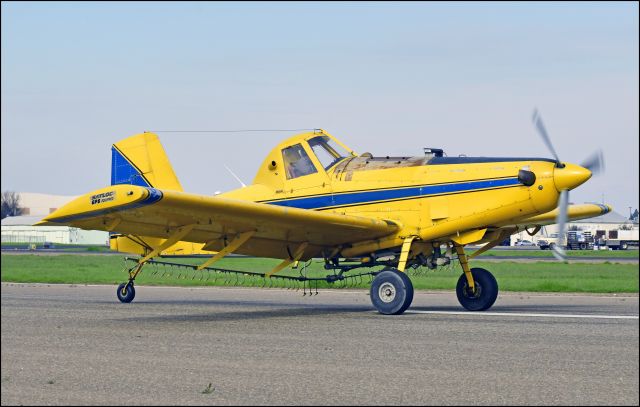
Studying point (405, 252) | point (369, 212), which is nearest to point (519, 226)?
point (405, 252)

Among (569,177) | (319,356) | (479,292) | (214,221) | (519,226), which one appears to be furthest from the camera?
(519,226)

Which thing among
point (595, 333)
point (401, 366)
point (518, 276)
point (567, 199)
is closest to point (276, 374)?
point (401, 366)

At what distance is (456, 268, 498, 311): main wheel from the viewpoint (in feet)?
55.3

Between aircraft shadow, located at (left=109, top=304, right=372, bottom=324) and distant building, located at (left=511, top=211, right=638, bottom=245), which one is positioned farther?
distant building, located at (left=511, top=211, right=638, bottom=245)

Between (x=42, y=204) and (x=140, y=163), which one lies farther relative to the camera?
(x=140, y=163)

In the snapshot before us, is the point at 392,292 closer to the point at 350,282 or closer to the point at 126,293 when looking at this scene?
the point at 126,293

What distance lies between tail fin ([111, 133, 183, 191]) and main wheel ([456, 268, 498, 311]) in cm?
666

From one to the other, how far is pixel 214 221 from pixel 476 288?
512cm

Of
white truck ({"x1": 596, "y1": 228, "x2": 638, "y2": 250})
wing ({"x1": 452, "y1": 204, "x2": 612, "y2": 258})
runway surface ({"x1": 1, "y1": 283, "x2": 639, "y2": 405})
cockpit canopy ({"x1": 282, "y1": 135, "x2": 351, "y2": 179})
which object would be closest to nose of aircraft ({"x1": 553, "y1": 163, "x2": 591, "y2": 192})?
wing ({"x1": 452, "y1": 204, "x2": 612, "y2": 258})

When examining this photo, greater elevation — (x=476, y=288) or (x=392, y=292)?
(x=392, y=292)

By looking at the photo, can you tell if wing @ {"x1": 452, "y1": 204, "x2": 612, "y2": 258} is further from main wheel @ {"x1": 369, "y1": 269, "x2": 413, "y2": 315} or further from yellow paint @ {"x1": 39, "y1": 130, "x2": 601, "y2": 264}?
main wheel @ {"x1": 369, "y1": 269, "x2": 413, "y2": 315}

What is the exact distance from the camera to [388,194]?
16.4 metres

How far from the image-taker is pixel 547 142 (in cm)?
1572

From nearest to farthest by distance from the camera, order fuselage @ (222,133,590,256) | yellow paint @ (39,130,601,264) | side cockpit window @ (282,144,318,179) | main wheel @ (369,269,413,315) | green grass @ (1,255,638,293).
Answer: yellow paint @ (39,130,601,264)
main wheel @ (369,269,413,315)
fuselage @ (222,133,590,256)
side cockpit window @ (282,144,318,179)
green grass @ (1,255,638,293)
